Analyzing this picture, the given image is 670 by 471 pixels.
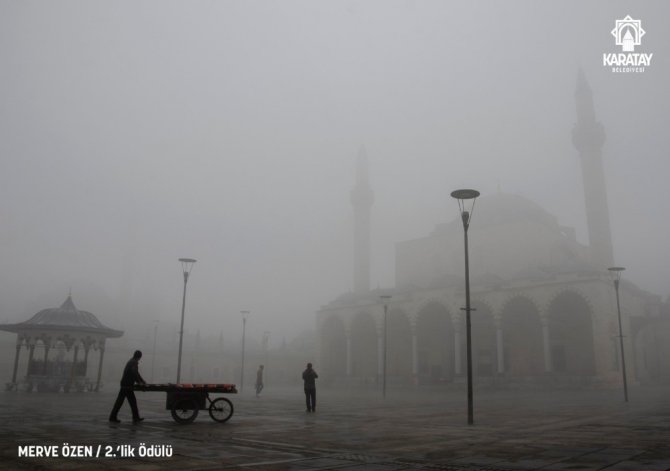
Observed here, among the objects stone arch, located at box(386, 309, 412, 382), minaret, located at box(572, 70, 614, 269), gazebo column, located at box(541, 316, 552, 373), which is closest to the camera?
gazebo column, located at box(541, 316, 552, 373)

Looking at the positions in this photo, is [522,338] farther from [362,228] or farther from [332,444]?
[332,444]

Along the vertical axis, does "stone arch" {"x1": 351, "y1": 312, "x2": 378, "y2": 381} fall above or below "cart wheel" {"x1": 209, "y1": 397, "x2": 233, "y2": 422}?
above

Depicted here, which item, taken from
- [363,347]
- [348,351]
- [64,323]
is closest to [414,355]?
[348,351]

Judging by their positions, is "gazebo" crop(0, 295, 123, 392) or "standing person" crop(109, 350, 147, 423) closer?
"standing person" crop(109, 350, 147, 423)

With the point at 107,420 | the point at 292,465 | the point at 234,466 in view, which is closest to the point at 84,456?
the point at 234,466

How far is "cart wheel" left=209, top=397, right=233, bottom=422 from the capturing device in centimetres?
1074

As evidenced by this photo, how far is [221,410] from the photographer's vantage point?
35.6 feet

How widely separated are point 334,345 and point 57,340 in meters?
30.9

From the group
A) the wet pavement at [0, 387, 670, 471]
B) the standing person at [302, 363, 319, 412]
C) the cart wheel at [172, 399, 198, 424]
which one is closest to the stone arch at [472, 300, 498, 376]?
the standing person at [302, 363, 319, 412]

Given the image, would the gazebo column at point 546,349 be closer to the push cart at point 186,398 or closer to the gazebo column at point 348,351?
the gazebo column at point 348,351

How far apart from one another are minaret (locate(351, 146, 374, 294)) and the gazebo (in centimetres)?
3113

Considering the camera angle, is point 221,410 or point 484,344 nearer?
point 221,410

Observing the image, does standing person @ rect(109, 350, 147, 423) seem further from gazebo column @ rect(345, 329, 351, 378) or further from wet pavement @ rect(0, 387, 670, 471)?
gazebo column @ rect(345, 329, 351, 378)

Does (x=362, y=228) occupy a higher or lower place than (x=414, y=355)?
higher
